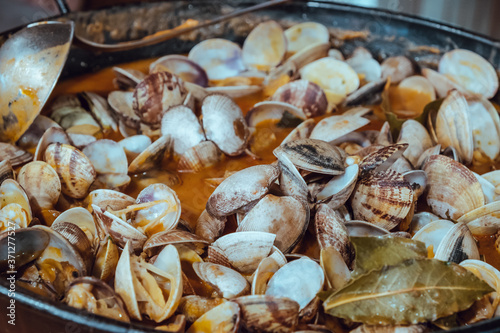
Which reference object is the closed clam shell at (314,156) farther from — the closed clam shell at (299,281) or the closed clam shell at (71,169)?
the closed clam shell at (71,169)

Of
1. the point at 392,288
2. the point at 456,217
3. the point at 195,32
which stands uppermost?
the point at 195,32

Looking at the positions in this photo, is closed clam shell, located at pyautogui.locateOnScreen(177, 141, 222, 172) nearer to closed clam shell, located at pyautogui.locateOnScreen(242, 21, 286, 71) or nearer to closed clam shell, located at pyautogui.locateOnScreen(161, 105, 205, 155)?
closed clam shell, located at pyautogui.locateOnScreen(161, 105, 205, 155)

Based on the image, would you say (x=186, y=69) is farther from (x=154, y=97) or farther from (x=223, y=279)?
(x=223, y=279)

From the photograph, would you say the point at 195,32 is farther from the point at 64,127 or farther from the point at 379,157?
the point at 379,157

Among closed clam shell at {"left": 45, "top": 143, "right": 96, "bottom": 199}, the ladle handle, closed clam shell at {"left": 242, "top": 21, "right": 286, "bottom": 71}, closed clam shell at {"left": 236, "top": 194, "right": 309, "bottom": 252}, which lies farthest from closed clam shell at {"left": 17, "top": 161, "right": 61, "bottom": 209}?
closed clam shell at {"left": 242, "top": 21, "right": 286, "bottom": 71}

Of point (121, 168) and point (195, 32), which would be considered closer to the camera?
point (121, 168)

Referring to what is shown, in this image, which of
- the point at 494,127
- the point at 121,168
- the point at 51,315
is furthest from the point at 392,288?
the point at 494,127
